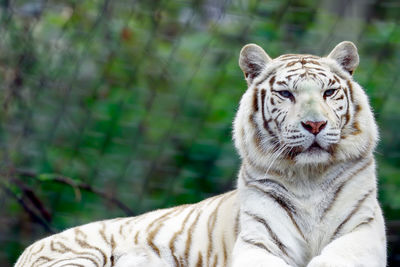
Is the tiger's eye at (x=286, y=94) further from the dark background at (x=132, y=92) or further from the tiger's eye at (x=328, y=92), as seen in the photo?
the dark background at (x=132, y=92)

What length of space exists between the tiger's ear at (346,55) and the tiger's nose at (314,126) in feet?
1.23

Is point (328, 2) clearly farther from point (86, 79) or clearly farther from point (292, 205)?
point (292, 205)

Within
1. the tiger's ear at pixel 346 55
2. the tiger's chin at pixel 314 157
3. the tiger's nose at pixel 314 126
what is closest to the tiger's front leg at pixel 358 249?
the tiger's chin at pixel 314 157

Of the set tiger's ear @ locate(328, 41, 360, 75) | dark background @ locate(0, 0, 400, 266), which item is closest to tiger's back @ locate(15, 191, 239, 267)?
tiger's ear @ locate(328, 41, 360, 75)

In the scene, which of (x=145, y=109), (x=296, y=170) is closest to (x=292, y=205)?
(x=296, y=170)

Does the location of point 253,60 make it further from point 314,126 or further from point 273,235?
point 273,235

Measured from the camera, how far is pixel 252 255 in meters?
2.42

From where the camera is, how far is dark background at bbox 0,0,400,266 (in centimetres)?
451

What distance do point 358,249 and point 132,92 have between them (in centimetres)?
265

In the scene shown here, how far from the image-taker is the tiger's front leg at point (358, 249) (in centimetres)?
228

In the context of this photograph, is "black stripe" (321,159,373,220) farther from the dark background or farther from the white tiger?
the dark background

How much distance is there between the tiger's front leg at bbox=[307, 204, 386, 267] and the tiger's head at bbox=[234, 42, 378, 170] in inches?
10.5

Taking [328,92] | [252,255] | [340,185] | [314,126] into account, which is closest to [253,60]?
[328,92]

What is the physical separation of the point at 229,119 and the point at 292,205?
1984mm
